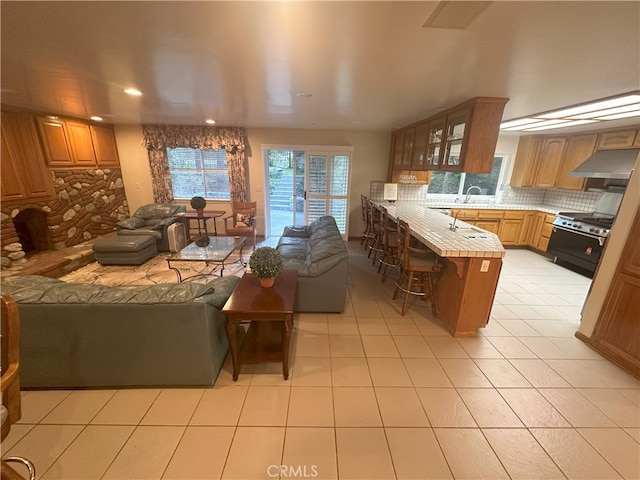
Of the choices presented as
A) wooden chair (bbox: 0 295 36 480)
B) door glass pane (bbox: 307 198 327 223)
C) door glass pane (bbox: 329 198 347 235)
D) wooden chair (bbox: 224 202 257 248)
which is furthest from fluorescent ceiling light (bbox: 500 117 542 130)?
wooden chair (bbox: 0 295 36 480)

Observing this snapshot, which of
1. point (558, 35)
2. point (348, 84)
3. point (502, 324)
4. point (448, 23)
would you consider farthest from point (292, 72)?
point (502, 324)

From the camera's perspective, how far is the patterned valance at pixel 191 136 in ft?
17.0

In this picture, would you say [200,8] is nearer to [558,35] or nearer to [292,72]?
[292,72]

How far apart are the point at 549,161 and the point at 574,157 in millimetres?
409

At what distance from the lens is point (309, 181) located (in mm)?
5594

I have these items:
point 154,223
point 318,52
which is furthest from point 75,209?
point 318,52

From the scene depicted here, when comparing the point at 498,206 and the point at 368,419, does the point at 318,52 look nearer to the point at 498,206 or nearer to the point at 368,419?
the point at 368,419

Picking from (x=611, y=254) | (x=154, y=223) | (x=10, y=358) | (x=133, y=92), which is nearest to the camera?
(x=10, y=358)

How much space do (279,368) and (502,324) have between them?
99.2 inches

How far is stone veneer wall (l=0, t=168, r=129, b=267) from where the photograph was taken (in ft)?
11.5

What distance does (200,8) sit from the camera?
1205 mm

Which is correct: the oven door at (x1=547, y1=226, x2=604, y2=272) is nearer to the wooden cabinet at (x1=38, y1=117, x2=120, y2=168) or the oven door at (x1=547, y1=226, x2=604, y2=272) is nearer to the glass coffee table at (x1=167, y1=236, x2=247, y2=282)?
the glass coffee table at (x1=167, y1=236, x2=247, y2=282)

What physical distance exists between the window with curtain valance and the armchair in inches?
35.2

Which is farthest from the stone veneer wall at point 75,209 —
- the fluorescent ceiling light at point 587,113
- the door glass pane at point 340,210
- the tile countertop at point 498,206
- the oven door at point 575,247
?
the oven door at point 575,247
